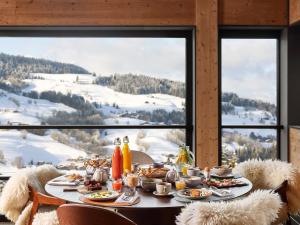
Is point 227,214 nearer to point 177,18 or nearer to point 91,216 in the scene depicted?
point 91,216

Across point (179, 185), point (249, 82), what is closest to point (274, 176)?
point (179, 185)

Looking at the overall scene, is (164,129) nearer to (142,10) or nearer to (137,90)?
(137,90)

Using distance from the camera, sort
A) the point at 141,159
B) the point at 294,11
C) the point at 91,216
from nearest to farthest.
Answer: the point at 91,216, the point at 141,159, the point at 294,11

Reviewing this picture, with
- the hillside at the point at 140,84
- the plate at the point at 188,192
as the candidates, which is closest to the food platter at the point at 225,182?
the plate at the point at 188,192

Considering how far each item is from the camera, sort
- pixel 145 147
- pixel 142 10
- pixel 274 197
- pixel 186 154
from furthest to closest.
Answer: pixel 145 147 < pixel 142 10 < pixel 186 154 < pixel 274 197

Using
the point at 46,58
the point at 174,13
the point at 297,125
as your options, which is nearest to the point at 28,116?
the point at 46,58

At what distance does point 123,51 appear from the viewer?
452 centimetres

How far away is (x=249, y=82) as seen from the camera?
181 inches

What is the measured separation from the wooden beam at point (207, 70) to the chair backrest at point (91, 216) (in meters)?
2.57

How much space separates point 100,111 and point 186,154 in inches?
71.2

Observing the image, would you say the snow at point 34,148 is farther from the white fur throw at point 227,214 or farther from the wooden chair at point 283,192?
the white fur throw at point 227,214

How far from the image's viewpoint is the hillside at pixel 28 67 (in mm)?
4523

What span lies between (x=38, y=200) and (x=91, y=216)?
0.89 m

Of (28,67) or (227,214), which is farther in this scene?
(28,67)
